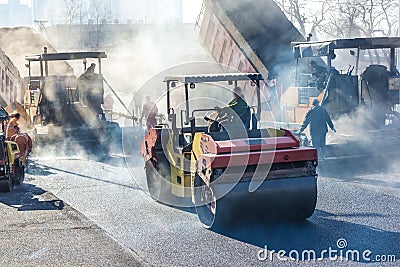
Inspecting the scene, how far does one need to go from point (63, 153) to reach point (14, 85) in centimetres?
628

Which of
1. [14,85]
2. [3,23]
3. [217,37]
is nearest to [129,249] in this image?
[217,37]

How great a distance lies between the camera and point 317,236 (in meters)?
6.87

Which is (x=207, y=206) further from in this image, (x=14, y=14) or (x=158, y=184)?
(x=14, y=14)

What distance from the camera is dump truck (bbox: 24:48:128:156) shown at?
621 inches

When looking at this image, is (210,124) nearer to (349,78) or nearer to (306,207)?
(306,207)

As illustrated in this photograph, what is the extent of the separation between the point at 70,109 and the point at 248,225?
1029 centimetres

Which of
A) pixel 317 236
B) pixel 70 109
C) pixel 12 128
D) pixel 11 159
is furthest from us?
pixel 70 109

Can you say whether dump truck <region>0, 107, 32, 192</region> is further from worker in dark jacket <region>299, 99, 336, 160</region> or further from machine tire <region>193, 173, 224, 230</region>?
worker in dark jacket <region>299, 99, 336, 160</region>

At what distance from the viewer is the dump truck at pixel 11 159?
32.1 ft

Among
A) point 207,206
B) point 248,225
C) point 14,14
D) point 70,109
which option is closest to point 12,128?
point 70,109

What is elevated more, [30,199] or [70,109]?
[70,109]

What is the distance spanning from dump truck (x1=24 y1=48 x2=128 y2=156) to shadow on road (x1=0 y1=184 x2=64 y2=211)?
17.2 feet

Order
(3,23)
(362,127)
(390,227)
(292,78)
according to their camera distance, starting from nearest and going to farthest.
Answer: (390,227)
(362,127)
(292,78)
(3,23)

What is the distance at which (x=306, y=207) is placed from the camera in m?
7.30
